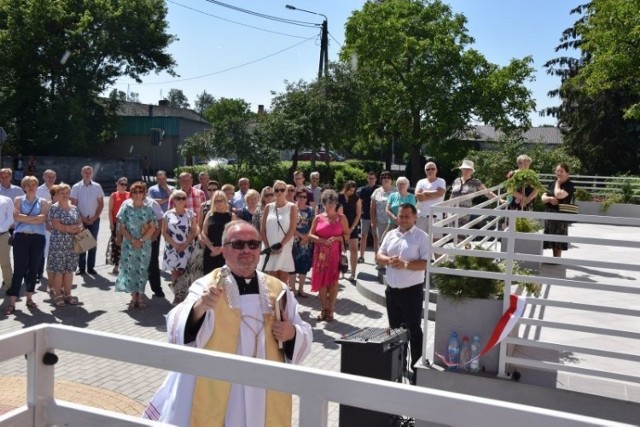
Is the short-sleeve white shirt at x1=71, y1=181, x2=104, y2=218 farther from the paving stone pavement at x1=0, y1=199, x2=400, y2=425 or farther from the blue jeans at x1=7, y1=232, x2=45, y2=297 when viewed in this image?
the blue jeans at x1=7, y1=232, x2=45, y2=297

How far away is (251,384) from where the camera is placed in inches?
82.8

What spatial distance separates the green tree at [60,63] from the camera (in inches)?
1462

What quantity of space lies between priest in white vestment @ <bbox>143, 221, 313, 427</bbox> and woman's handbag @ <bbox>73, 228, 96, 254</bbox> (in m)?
6.62

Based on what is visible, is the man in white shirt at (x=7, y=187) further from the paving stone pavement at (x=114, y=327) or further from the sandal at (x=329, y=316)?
the sandal at (x=329, y=316)

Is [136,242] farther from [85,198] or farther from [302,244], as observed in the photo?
[85,198]

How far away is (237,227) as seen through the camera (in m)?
3.54

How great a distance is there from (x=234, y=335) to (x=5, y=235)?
7.22m

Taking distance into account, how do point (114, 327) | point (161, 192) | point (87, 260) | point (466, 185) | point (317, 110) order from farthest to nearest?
point (317, 110) < point (161, 192) < point (87, 260) < point (466, 185) < point (114, 327)

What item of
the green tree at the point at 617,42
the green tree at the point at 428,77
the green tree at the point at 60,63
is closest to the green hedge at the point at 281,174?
the green tree at the point at 428,77

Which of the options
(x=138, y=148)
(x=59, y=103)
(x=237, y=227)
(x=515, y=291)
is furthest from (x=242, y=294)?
(x=138, y=148)

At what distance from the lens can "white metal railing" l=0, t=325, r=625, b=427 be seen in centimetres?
178

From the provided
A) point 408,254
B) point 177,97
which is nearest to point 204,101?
point 177,97

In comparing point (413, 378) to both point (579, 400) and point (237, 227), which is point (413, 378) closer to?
point (579, 400)

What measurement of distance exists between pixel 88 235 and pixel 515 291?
6440mm
